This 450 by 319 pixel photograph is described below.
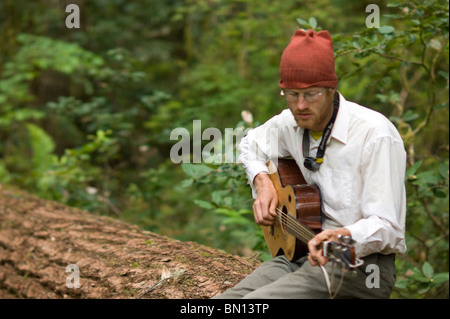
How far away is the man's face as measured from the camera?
2.30 meters

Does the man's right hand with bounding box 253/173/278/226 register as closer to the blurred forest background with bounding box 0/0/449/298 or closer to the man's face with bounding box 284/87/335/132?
the man's face with bounding box 284/87/335/132

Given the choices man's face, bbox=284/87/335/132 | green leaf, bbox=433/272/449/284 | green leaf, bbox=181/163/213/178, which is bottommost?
green leaf, bbox=433/272/449/284

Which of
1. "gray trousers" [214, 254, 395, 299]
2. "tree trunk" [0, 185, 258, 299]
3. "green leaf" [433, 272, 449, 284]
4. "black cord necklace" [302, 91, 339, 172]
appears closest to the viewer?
"gray trousers" [214, 254, 395, 299]

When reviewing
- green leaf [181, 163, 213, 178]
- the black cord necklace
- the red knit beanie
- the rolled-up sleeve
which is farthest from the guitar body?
green leaf [181, 163, 213, 178]

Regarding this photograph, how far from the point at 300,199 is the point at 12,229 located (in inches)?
123

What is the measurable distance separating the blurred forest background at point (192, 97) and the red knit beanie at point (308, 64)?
1.31 metres

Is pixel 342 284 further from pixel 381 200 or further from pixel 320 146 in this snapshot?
pixel 320 146

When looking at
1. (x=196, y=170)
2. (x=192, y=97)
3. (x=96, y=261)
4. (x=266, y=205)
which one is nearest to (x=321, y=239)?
(x=266, y=205)

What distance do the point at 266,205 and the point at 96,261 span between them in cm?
158

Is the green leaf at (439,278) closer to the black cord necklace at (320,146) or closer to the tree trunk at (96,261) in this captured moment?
the tree trunk at (96,261)

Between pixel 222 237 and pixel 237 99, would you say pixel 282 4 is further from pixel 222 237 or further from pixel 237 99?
pixel 222 237

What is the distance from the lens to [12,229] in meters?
4.51

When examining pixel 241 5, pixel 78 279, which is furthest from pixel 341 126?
pixel 241 5

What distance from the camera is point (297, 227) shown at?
2.38 m
